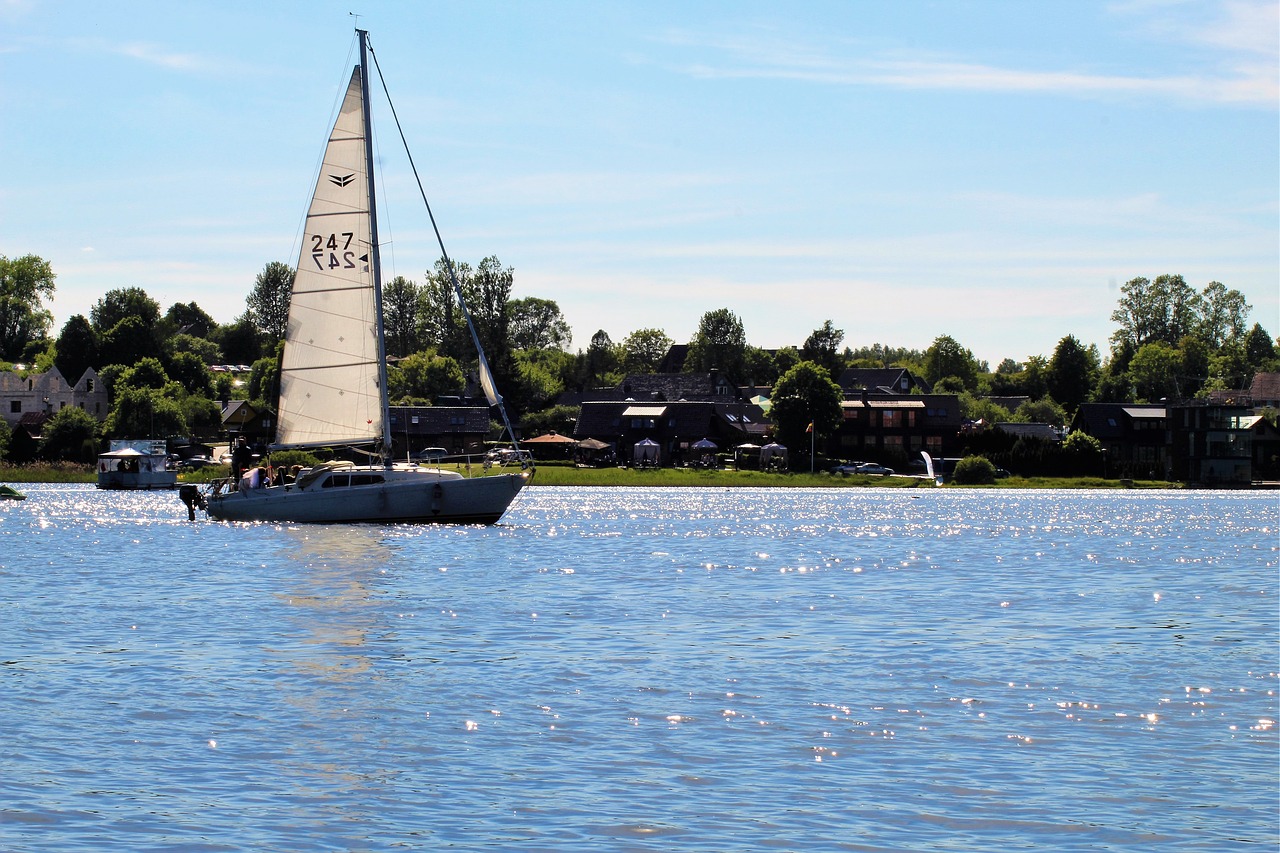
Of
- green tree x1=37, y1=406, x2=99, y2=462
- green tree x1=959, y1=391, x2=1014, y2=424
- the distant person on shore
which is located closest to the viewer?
the distant person on shore

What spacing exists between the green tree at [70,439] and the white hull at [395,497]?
7002 cm

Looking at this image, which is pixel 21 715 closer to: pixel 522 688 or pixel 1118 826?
pixel 522 688

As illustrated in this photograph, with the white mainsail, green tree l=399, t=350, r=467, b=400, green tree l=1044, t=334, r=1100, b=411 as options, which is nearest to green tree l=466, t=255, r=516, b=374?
green tree l=399, t=350, r=467, b=400

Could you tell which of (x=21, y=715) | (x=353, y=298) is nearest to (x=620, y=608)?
(x=21, y=715)

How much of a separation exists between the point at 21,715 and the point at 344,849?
768 cm

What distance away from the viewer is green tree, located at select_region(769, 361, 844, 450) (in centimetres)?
12025

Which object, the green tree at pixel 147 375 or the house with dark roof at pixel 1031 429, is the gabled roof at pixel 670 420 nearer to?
the house with dark roof at pixel 1031 429

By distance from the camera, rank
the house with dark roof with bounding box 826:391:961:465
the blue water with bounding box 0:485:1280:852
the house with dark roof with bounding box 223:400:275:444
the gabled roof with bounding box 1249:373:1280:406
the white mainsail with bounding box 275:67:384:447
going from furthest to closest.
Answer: the gabled roof with bounding box 1249:373:1280:406
the house with dark roof with bounding box 223:400:275:444
the house with dark roof with bounding box 826:391:961:465
the white mainsail with bounding box 275:67:384:447
the blue water with bounding box 0:485:1280:852

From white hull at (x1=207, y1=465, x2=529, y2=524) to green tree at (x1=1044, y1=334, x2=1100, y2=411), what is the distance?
144152mm

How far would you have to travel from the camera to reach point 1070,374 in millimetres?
187625

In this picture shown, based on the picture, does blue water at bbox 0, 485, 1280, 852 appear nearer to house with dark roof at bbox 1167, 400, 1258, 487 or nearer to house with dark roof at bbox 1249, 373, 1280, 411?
house with dark roof at bbox 1167, 400, 1258, 487

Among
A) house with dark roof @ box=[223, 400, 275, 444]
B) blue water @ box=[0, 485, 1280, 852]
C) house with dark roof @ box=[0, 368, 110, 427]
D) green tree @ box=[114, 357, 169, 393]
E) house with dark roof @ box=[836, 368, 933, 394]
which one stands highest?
house with dark roof @ box=[836, 368, 933, 394]

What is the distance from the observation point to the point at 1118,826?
13742mm

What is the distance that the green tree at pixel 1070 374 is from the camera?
616 feet
